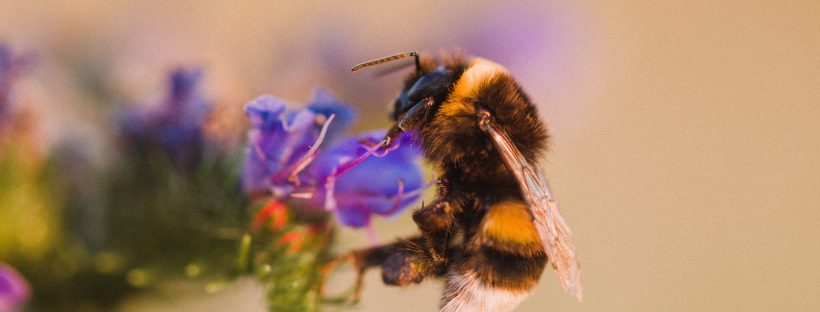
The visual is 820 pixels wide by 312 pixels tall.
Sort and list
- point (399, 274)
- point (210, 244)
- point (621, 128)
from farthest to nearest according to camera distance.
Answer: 1. point (621, 128)
2. point (210, 244)
3. point (399, 274)

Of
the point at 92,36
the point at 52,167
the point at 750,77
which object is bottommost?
the point at 750,77

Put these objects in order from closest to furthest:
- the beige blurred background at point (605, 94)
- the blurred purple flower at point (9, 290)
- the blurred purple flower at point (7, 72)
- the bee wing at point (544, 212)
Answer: the bee wing at point (544, 212) < the blurred purple flower at point (9, 290) < the blurred purple flower at point (7, 72) < the beige blurred background at point (605, 94)

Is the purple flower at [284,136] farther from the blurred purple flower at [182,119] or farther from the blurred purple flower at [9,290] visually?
the blurred purple flower at [9,290]

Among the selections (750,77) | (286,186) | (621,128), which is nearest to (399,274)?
(286,186)

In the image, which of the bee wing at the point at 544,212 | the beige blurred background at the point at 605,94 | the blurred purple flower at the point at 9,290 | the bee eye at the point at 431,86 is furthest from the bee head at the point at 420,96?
the blurred purple flower at the point at 9,290

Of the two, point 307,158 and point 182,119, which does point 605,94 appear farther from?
point 307,158

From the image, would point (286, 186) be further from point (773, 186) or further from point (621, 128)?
point (773, 186)

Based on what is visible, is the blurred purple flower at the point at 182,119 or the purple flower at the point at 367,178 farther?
the blurred purple flower at the point at 182,119
